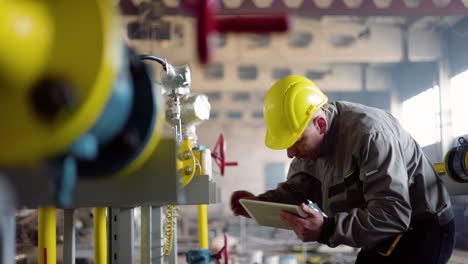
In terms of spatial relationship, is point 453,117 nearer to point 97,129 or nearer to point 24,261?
point 24,261

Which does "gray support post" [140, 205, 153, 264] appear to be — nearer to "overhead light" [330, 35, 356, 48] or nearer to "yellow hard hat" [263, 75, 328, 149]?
"yellow hard hat" [263, 75, 328, 149]

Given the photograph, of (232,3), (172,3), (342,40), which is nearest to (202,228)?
(232,3)

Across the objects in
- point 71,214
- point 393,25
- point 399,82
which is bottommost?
point 71,214

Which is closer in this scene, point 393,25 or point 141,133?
point 141,133

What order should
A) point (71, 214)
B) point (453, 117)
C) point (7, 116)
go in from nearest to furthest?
point (7, 116), point (71, 214), point (453, 117)

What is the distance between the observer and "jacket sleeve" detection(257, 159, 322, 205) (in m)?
2.03

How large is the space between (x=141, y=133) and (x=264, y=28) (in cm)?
14

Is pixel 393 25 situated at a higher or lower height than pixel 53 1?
higher

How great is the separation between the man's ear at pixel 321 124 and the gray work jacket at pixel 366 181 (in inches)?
1.1

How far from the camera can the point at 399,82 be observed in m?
8.25

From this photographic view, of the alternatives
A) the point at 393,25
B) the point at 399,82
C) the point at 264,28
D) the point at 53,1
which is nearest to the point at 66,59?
the point at 53,1

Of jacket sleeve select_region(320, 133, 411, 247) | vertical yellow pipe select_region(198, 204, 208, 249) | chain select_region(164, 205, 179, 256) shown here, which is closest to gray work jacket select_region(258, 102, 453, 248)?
jacket sleeve select_region(320, 133, 411, 247)

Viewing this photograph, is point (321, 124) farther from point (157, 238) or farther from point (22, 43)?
point (22, 43)

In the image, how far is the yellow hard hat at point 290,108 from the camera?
176cm
